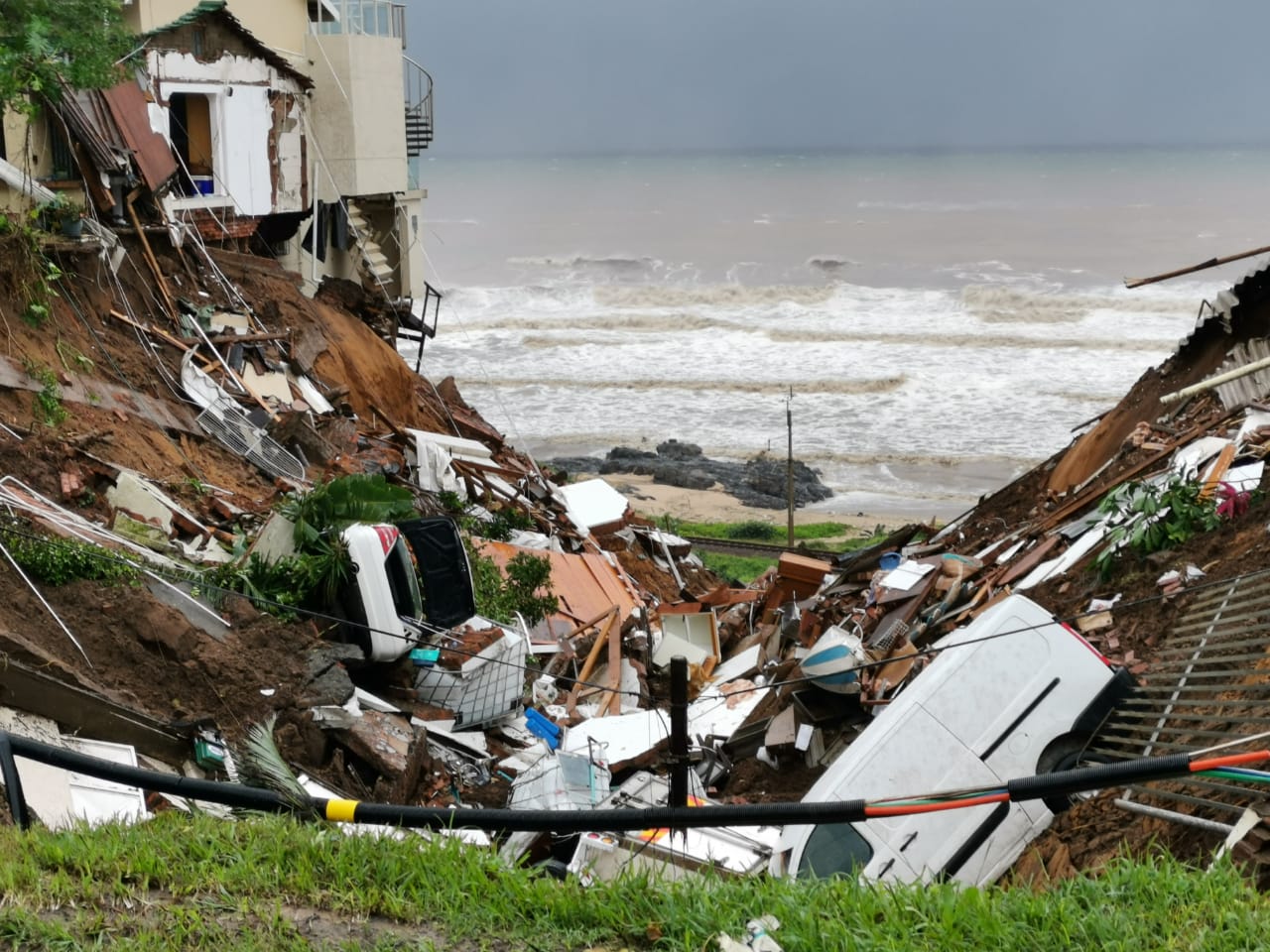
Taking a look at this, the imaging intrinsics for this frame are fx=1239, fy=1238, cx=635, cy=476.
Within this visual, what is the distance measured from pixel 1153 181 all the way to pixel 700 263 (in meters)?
80.9

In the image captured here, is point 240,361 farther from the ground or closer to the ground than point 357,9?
closer to the ground

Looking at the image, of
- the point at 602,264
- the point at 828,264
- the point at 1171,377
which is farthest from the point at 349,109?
the point at 828,264

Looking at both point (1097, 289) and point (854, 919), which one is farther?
point (1097, 289)

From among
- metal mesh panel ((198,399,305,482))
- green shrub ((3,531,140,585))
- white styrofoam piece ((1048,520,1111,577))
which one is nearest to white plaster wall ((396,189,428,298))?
metal mesh panel ((198,399,305,482))

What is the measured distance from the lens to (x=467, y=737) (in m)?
10.6

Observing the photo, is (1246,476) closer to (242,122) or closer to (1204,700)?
(1204,700)

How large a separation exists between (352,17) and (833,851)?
24.2 meters

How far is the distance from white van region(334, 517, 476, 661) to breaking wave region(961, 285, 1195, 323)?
188ft

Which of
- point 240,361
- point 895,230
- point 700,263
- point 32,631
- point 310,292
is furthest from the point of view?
point 895,230

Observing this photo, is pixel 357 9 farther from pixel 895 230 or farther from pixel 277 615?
pixel 895 230

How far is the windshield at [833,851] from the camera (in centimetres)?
688

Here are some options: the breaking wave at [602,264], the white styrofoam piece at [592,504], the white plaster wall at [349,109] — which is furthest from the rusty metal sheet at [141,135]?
the breaking wave at [602,264]

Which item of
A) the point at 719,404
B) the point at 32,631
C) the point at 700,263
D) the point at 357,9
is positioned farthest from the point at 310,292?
the point at 700,263

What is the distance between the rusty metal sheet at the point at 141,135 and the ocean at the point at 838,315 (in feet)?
54.2
